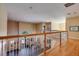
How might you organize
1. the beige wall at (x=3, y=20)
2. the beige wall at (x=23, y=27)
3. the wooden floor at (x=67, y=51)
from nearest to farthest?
the beige wall at (x=3, y=20) < the beige wall at (x=23, y=27) < the wooden floor at (x=67, y=51)

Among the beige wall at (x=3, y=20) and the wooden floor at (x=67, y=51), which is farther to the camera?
the wooden floor at (x=67, y=51)

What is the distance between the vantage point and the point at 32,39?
2.52m

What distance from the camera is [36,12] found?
8.05 ft

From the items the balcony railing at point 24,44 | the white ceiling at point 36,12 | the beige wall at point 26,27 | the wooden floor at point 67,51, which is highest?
the white ceiling at point 36,12

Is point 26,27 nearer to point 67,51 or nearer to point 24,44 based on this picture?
point 24,44

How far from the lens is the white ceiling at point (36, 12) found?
7.15 ft

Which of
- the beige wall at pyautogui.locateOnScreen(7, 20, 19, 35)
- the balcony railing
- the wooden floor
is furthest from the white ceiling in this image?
the wooden floor

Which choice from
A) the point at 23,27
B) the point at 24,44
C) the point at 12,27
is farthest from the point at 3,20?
the point at 24,44

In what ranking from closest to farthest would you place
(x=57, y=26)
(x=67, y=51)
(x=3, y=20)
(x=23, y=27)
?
(x=3, y=20)
(x=23, y=27)
(x=57, y=26)
(x=67, y=51)

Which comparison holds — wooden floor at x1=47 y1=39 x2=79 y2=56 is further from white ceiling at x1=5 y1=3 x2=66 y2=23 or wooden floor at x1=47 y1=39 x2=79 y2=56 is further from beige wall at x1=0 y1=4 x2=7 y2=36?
beige wall at x1=0 y1=4 x2=7 y2=36

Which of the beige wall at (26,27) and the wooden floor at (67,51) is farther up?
the beige wall at (26,27)

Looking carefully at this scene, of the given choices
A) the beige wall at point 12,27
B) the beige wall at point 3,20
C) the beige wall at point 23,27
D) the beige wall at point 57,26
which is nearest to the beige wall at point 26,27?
the beige wall at point 23,27

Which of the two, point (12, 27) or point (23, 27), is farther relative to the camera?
point (23, 27)

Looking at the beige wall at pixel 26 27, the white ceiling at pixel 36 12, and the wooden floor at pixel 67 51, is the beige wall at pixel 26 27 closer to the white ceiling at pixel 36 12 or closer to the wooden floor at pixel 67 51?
the white ceiling at pixel 36 12
